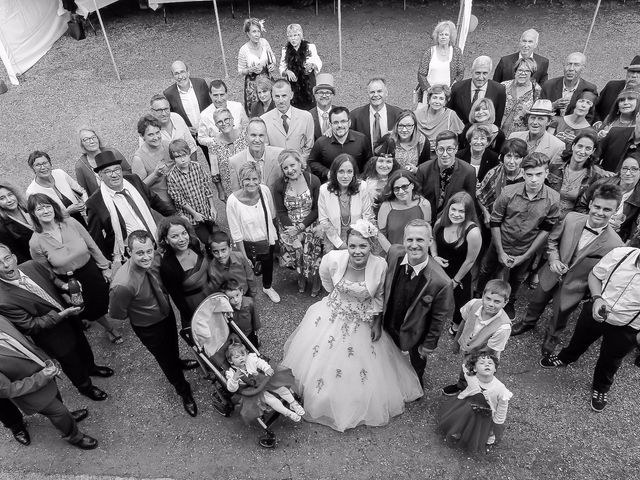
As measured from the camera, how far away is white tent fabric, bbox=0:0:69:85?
10031 millimetres

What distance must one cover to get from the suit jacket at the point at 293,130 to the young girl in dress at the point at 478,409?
329 cm

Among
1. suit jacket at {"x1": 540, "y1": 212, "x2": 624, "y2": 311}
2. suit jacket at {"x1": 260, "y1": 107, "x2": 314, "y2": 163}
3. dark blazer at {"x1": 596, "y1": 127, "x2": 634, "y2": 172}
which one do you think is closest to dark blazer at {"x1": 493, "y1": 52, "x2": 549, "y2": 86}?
dark blazer at {"x1": 596, "y1": 127, "x2": 634, "y2": 172}

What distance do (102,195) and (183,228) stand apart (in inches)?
53.9

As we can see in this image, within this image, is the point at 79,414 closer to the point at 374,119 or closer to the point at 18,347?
the point at 18,347

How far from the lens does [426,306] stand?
3762 mm

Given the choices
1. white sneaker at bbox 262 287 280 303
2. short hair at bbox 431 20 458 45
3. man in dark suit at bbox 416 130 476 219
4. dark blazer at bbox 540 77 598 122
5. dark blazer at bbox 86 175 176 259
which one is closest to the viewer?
man in dark suit at bbox 416 130 476 219

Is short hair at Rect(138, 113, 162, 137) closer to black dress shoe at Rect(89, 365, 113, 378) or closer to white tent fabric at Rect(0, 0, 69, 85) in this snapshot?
black dress shoe at Rect(89, 365, 113, 378)

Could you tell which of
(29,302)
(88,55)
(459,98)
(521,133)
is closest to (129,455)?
(29,302)

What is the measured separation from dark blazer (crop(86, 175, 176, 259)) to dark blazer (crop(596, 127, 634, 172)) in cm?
479

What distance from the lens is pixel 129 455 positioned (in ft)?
13.7

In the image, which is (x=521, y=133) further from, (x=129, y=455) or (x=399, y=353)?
(x=129, y=455)

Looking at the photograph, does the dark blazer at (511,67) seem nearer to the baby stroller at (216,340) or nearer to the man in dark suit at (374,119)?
the man in dark suit at (374,119)

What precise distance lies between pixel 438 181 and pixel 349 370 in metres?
2.13

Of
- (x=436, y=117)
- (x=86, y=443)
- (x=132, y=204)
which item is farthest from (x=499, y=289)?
(x=86, y=443)
